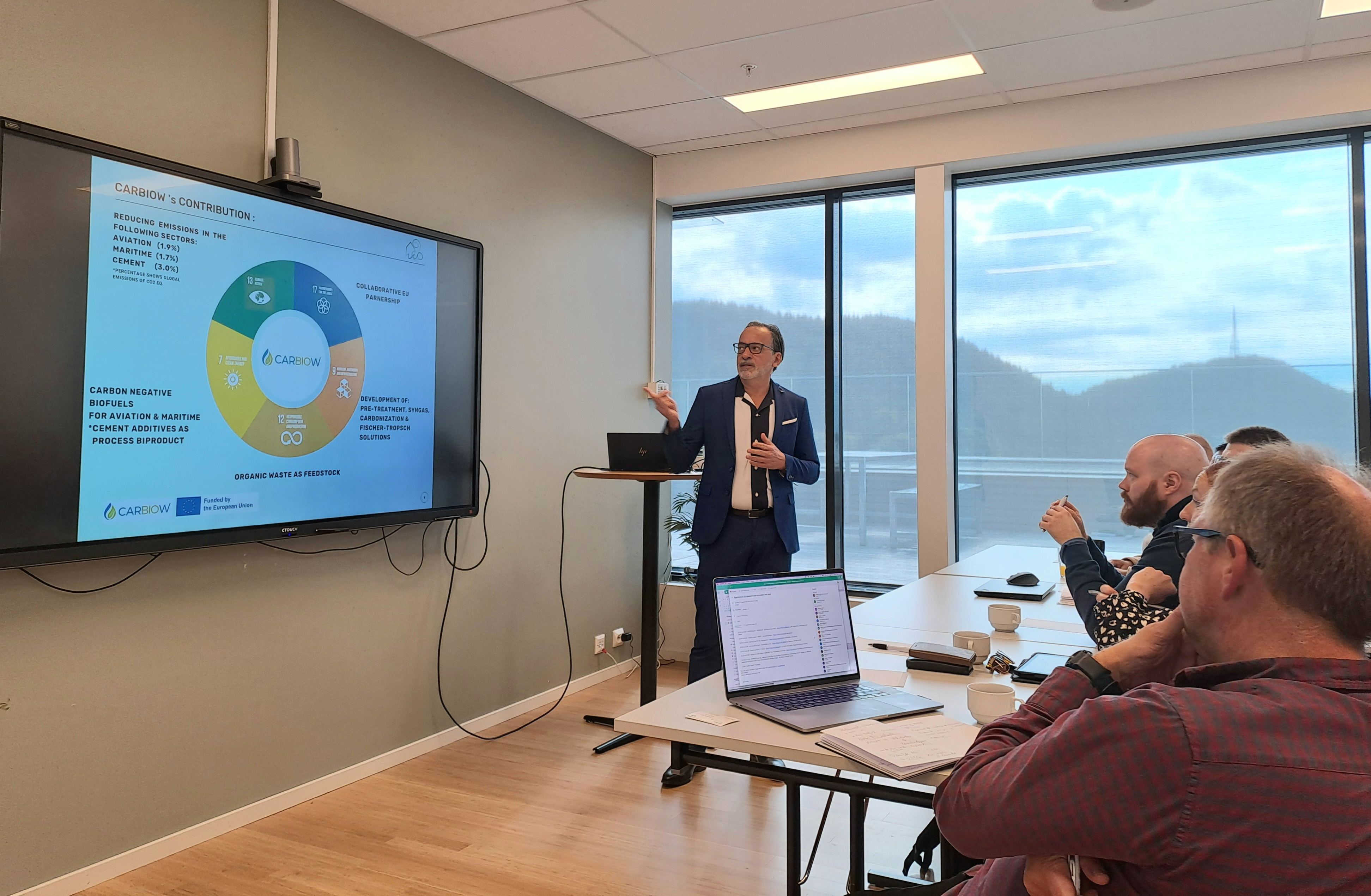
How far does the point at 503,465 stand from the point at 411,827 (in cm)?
170

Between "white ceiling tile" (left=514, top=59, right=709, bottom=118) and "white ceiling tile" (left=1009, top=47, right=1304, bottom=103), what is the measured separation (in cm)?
169

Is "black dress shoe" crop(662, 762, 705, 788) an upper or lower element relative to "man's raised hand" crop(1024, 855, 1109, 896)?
lower

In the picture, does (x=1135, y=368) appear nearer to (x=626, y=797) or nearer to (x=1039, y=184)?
(x=1039, y=184)

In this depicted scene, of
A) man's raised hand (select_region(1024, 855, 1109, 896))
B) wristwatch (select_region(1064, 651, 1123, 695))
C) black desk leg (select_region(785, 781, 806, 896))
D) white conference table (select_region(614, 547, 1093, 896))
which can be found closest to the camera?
man's raised hand (select_region(1024, 855, 1109, 896))

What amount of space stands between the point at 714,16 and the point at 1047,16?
1.35m

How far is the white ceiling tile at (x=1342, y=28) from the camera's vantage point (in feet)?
11.4

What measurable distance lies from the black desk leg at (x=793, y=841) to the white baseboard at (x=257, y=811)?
1.99 m

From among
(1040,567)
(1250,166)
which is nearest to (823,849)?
(1040,567)

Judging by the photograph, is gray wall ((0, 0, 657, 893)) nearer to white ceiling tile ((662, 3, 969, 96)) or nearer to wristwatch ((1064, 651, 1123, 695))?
white ceiling tile ((662, 3, 969, 96))

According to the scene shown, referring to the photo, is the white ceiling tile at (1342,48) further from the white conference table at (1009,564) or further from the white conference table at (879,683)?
the white conference table at (879,683)

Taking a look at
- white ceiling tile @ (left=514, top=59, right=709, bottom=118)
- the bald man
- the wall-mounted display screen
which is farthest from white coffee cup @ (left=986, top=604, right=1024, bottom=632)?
white ceiling tile @ (left=514, top=59, right=709, bottom=118)

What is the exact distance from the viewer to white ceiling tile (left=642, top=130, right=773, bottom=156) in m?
4.96

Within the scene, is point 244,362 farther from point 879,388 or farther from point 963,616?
point 879,388

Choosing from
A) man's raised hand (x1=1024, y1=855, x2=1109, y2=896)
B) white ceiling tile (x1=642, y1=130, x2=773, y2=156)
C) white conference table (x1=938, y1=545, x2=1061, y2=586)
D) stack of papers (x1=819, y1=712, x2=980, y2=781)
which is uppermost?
white ceiling tile (x1=642, y1=130, x2=773, y2=156)
